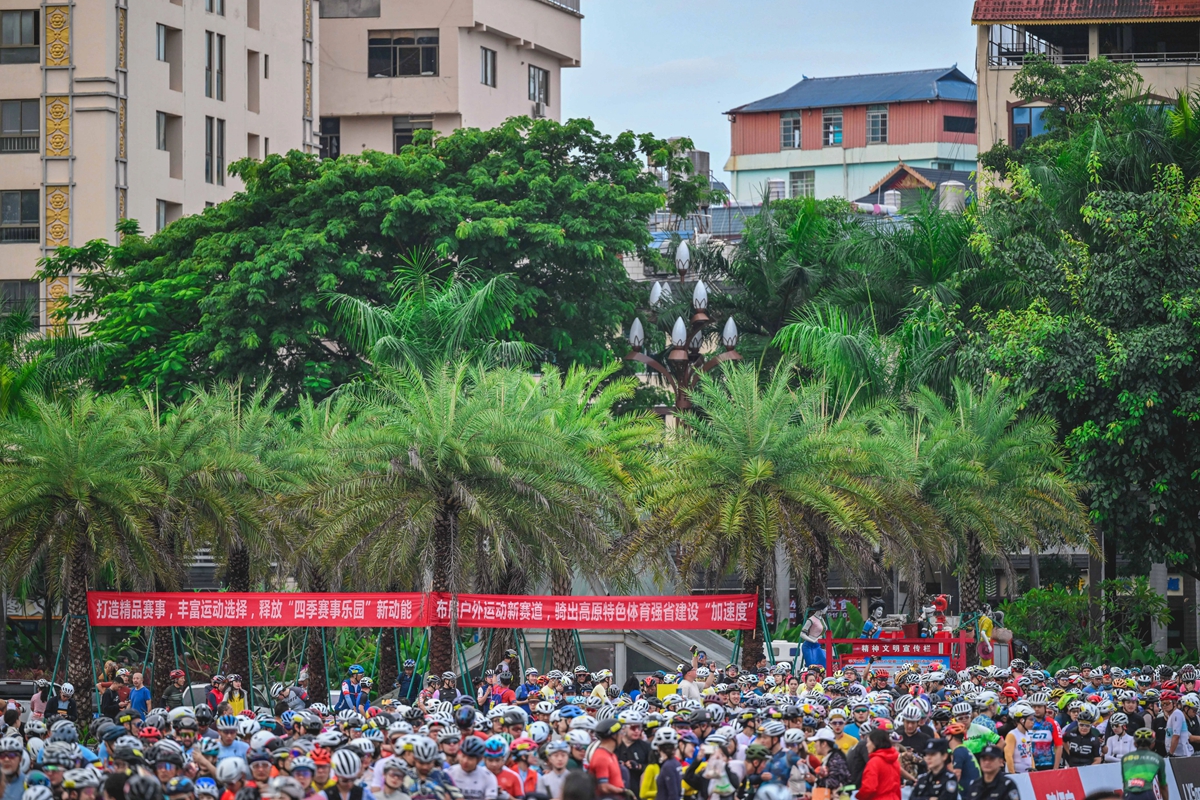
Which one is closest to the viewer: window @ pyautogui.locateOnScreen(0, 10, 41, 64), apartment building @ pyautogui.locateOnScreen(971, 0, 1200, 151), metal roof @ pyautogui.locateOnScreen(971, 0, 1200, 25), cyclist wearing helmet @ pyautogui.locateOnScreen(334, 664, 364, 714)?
cyclist wearing helmet @ pyautogui.locateOnScreen(334, 664, 364, 714)

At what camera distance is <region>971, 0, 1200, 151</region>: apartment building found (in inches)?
2311

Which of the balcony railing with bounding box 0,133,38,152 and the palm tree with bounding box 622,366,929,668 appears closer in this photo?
the palm tree with bounding box 622,366,929,668

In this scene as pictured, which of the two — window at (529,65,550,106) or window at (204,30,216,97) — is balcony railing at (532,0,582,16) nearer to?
Answer: window at (529,65,550,106)

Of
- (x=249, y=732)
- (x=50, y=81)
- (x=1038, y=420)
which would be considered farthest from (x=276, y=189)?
(x=249, y=732)

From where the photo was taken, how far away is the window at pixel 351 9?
70688 millimetres

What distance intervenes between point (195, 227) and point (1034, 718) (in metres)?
32.9

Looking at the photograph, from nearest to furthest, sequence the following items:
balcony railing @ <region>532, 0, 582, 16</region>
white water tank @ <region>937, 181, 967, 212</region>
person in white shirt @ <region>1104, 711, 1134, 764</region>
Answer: person in white shirt @ <region>1104, 711, 1134, 764</region> < white water tank @ <region>937, 181, 967, 212</region> < balcony railing @ <region>532, 0, 582, 16</region>

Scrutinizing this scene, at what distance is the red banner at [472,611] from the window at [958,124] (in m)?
→ 70.6

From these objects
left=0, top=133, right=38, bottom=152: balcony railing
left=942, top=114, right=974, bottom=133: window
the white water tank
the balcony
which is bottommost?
the white water tank

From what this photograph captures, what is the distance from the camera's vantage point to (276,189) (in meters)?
46.7

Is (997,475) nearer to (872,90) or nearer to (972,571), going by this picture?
(972,571)

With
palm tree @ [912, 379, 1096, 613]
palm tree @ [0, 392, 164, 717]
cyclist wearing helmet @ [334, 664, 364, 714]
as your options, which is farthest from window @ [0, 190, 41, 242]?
palm tree @ [912, 379, 1096, 613]

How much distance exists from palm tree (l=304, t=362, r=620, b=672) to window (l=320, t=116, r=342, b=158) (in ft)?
148

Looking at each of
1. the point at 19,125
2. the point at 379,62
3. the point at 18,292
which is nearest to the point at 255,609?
the point at 18,292
